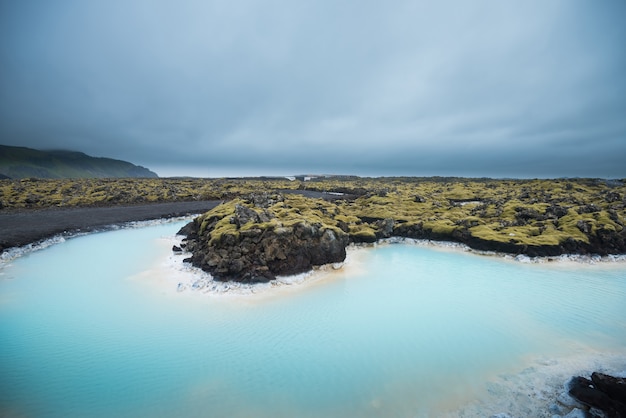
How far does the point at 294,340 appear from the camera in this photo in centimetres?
1344

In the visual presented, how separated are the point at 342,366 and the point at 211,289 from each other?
10.2 meters

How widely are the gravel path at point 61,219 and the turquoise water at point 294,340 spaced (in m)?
9.87

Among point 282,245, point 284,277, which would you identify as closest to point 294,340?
point 284,277

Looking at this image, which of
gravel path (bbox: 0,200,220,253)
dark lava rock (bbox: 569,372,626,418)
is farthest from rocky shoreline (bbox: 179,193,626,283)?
gravel path (bbox: 0,200,220,253)

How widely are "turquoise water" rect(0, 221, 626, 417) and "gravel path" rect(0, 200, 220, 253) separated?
389 inches

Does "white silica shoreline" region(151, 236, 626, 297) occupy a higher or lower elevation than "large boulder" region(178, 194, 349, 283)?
lower

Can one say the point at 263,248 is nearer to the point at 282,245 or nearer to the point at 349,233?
the point at 282,245

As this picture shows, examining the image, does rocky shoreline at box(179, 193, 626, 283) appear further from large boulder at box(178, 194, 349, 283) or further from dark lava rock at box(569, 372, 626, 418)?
dark lava rock at box(569, 372, 626, 418)

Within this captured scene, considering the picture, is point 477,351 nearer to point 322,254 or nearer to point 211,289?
point 322,254

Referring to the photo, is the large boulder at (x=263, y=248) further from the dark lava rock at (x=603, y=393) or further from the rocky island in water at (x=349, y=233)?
the dark lava rock at (x=603, y=393)

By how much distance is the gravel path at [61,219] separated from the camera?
30.9 meters

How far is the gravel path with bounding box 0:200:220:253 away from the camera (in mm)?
30859

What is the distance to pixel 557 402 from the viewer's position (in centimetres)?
957

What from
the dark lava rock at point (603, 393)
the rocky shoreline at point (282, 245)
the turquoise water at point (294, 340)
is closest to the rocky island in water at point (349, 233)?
the rocky shoreline at point (282, 245)
